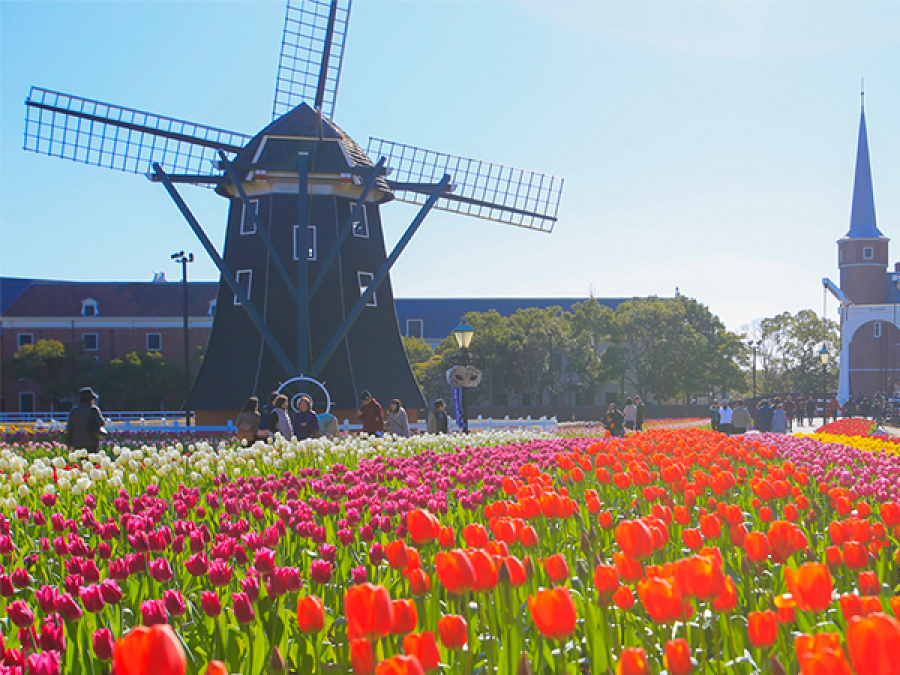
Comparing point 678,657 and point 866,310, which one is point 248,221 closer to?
point 678,657

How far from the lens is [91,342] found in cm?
6306

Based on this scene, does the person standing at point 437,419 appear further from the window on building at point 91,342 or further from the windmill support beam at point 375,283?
the window on building at point 91,342

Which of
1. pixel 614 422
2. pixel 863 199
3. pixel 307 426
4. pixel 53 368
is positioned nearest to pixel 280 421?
pixel 307 426

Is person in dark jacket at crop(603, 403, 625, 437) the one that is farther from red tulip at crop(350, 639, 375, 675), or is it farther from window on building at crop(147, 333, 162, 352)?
window on building at crop(147, 333, 162, 352)

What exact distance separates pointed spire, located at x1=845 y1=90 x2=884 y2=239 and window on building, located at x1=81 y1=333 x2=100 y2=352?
60188 mm

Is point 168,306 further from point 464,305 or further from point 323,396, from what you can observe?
point 323,396

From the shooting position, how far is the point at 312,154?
2505 cm

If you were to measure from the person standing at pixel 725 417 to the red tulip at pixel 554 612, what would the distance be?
82.3ft

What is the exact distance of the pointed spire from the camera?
70.1 m

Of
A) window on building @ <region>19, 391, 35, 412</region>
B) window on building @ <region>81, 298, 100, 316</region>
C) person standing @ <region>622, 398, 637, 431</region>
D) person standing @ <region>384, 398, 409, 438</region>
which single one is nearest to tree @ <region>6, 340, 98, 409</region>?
window on building @ <region>19, 391, 35, 412</region>

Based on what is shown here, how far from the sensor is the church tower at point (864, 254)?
7288cm

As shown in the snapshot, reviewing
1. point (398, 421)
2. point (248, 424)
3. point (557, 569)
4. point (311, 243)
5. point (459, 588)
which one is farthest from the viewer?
point (311, 243)

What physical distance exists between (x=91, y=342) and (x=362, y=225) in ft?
143

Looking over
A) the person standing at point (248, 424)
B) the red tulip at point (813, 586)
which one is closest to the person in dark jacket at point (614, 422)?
the person standing at point (248, 424)
